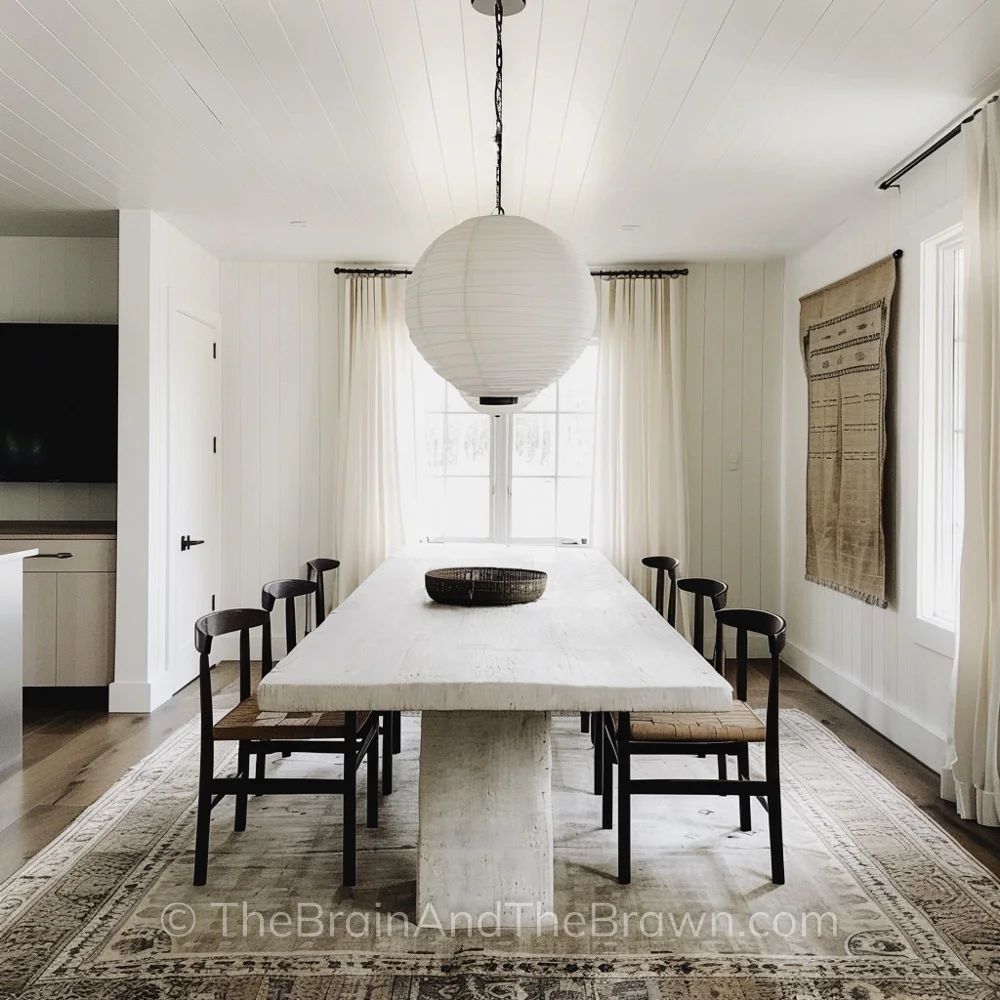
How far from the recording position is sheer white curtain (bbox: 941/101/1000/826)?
2980 millimetres

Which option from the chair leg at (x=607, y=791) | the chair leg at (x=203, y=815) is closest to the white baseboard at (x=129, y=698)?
the chair leg at (x=203, y=815)

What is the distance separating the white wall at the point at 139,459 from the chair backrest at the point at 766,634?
3001 millimetres

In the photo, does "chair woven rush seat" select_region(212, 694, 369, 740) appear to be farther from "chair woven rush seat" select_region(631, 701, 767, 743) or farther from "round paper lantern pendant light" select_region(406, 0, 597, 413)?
"round paper lantern pendant light" select_region(406, 0, 597, 413)

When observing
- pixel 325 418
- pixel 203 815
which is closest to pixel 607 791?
pixel 203 815

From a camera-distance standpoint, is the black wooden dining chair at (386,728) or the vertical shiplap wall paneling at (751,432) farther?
the vertical shiplap wall paneling at (751,432)

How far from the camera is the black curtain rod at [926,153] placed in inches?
125

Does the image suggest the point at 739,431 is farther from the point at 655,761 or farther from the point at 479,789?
the point at 479,789

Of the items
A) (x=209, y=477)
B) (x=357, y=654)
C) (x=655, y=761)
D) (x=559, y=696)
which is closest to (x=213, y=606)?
(x=209, y=477)

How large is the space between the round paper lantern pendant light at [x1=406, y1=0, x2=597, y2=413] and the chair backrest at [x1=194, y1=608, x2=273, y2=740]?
1073mm

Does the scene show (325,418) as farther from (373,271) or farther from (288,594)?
(288,594)

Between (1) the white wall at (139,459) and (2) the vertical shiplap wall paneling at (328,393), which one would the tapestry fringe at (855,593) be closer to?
(2) the vertical shiplap wall paneling at (328,393)

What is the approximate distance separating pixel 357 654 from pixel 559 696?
595 millimetres

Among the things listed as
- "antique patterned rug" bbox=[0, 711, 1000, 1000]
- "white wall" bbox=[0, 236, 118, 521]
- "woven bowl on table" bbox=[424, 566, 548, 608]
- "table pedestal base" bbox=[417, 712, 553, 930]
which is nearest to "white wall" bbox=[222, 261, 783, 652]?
"white wall" bbox=[0, 236, 118, 521]

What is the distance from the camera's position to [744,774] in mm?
2867
